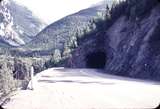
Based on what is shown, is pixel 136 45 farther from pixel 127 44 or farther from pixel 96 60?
pixel 96 60

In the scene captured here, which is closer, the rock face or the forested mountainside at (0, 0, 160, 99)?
the rock face

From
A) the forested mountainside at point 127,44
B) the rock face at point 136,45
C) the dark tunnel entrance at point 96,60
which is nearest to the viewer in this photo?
the rock face at point 136,45

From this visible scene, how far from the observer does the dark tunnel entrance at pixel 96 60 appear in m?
66.5

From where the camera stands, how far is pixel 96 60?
71438 millimetres

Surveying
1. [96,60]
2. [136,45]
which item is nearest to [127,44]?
[136,45]

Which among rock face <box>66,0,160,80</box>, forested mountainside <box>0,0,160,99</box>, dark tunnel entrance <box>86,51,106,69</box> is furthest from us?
dark tunnel entrance <box>86,51,106,69</box>

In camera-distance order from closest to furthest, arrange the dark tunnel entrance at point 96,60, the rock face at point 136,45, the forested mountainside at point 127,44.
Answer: the rock face at point 136,45, the forested mountainside at point 127,44, the dark tunnel entrance at point 96,60

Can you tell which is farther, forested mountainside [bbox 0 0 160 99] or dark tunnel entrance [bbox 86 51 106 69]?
dark tunnel entrance [bbox 86 51 106 69]

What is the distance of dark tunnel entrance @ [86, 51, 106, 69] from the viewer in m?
66.5

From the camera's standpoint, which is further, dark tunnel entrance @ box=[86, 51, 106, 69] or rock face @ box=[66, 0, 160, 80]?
dark tunnel entrance @ box=[86, 51, 106, 69]

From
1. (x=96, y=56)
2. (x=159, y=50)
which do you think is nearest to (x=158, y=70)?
(x=159, y=50)

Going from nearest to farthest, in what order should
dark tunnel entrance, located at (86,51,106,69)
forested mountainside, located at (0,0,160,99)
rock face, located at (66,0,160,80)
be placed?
rock face, located at (66,0,160,80), forested mountainside, located at (0,0,160,99), dark tunnel entrance, located at (86,51,106,69)

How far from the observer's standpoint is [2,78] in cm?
11100

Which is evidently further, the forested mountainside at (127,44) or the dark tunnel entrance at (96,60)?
the dark tunnel entrance at (96,60)
